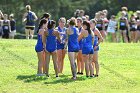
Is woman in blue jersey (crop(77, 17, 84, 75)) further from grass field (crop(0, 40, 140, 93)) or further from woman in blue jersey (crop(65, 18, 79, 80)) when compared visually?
woman in blue jersey (crop(65, 18, 79, 80))

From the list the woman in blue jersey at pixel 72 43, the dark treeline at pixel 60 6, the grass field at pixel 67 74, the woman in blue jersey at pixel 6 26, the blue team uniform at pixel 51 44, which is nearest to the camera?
the grass field at pixel 67 74

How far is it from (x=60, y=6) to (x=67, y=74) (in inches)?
2321

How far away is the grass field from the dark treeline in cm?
3818

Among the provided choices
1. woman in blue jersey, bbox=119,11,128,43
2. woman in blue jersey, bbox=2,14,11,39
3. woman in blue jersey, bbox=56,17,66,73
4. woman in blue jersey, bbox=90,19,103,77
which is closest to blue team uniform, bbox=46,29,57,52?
woman in blue jersey, bbox=56,17,66,73

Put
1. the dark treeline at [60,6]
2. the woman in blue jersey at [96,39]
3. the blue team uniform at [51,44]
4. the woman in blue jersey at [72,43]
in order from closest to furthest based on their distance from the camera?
1. the woman in blue jersey at [72,43]
2. the blue team uniform at [51,44]
3. the woman in blue jersey at [96,39]
4. the dark treeline at [60,6]

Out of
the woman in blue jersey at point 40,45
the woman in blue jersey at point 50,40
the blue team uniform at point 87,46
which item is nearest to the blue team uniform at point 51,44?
the woman in blue jersey at point 50,40

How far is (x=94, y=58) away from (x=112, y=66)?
3.18 metres

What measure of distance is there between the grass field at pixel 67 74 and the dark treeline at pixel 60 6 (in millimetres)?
38183

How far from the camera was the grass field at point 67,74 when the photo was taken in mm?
16438

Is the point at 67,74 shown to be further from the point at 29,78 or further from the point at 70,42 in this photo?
the point at 70,42

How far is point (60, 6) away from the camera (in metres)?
77.6

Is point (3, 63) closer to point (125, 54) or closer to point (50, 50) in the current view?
point (50, 50)

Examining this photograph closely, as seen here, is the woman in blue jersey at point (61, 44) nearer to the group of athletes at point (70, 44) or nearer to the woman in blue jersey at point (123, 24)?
the group of athletes at point (70, 44)

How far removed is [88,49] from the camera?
699 inches
